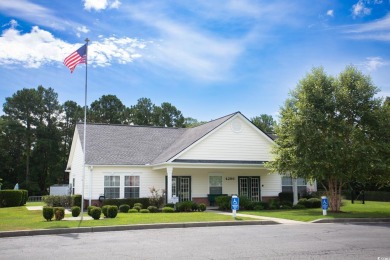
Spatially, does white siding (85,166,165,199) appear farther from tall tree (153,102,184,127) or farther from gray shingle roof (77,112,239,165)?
tall tree (153,102,184,127)

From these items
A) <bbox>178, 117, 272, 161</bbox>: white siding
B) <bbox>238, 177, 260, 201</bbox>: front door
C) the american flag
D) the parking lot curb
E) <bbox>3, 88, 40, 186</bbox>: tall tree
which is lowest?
the parking lot curb

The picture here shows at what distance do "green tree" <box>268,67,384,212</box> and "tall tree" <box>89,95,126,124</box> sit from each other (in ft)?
191

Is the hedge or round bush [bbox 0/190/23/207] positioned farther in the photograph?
round bush [bbox 0/190/23/207]

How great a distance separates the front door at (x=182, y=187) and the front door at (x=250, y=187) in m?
4.13

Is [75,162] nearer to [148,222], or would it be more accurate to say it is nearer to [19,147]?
[148,222]

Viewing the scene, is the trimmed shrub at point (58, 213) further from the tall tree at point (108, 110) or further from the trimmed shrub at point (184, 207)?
the tall tree at point (108, 110)

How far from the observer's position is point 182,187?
2889 centimetres

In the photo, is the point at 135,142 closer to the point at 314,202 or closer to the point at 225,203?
the point at 225,203

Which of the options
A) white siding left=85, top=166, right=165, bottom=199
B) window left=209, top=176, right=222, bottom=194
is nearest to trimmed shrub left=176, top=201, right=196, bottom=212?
white siding left=85, top=166, right=165, bottom=199

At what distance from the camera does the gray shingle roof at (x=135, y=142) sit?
2791 centimetres

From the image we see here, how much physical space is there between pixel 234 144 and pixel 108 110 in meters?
53.1

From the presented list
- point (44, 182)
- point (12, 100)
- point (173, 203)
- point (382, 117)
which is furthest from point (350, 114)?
point (12, 100)

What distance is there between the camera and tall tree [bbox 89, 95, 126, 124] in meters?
76.8

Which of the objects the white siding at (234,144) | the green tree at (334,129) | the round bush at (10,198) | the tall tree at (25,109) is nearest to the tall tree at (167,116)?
the tall tree at (25,109)
